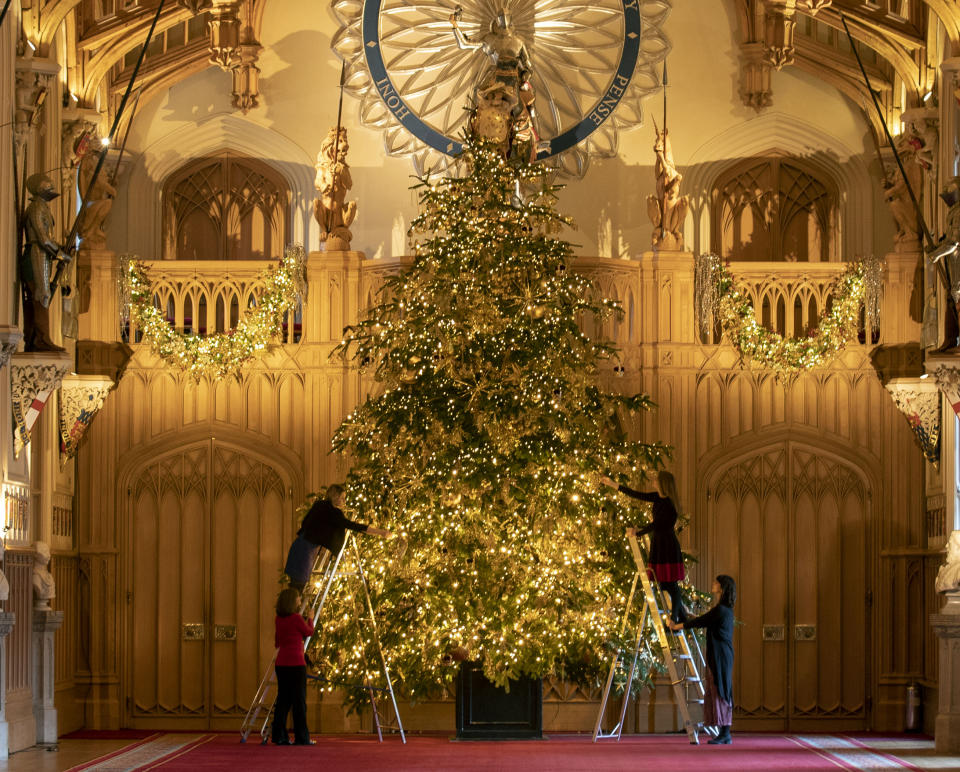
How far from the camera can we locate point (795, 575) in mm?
16266

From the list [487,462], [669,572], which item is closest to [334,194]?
[487,462]

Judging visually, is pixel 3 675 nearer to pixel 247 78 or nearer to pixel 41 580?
pixel 41 580

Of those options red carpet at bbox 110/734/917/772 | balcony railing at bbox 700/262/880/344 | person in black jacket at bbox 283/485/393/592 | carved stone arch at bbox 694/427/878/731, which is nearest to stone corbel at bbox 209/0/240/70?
balcony railing at bbox 700/262/880/344

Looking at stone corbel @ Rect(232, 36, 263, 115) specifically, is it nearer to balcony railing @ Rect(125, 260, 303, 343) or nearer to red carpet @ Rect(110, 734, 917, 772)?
balcony railing @ Rect(125, 260, 303, 343)

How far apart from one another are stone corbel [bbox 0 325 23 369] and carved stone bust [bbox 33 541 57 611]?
7.52 feet

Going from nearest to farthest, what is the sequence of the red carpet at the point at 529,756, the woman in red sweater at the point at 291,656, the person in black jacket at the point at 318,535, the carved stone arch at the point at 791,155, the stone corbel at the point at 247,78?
the red carpet at the point at 529,756
the woman in red sweater at the point at 291,656
the person in black jacket at the point at 318,535
the stone corbel at the point at 247,78
the carved stone arch at the point at 791,155

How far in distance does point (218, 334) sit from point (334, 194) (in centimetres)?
181

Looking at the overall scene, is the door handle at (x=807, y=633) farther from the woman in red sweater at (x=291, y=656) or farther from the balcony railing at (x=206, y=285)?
the woman in red sweater at (x=291, y=656)

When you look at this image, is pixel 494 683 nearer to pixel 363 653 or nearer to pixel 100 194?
pixel 363 653

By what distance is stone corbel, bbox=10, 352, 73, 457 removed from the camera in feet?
43.7

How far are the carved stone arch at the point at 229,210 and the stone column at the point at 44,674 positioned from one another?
4.95m

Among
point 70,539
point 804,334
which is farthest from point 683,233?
point 70,539

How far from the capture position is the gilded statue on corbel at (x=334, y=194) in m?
16.4

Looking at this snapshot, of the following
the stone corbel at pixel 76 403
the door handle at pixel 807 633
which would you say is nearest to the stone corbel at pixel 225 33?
the stone corbel at pixel 76 403
